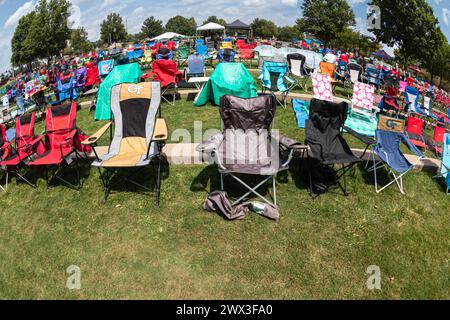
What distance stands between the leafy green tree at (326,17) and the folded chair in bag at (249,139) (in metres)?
29.3

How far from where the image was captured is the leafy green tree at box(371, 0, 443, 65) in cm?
2131

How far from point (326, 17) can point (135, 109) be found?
30.7 meters

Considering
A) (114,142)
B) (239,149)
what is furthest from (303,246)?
(114,142)

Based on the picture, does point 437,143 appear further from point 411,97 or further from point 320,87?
point 320,87

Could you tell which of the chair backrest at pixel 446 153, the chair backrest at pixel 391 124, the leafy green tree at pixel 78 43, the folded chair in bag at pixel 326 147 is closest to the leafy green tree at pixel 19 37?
the leafy green tree at pixel 78 43

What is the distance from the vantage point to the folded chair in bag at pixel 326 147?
167 inches

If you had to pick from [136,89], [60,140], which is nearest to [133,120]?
[136,89]

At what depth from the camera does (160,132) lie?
418cm

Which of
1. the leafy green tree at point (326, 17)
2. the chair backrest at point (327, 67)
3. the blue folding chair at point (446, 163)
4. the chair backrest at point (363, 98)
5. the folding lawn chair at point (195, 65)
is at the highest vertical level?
the folding lawn chair at point (195, 65)

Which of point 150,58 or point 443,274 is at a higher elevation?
point 443,274

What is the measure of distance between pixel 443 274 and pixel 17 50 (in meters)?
44.2

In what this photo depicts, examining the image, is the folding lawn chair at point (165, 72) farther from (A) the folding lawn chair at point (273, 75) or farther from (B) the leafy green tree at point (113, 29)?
(B) the leafy green tree at point (113, 29)

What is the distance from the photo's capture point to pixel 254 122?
15.7 ft
